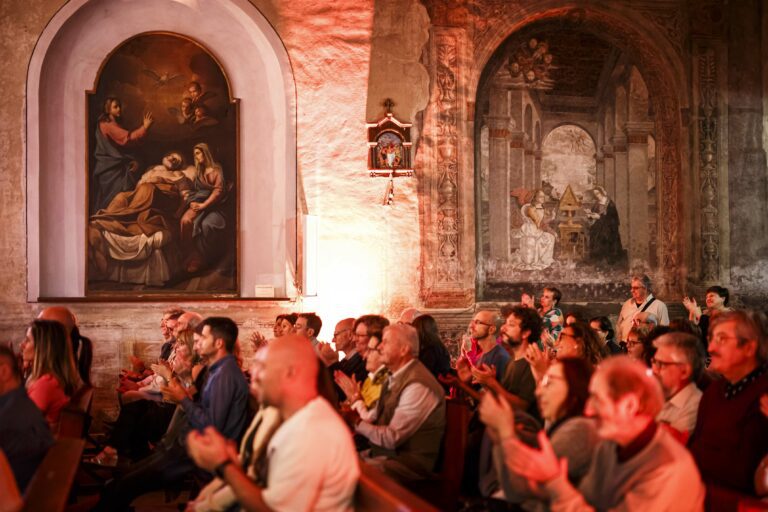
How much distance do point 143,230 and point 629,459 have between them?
10.4 meters

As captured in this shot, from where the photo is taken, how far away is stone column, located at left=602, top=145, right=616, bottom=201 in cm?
1440

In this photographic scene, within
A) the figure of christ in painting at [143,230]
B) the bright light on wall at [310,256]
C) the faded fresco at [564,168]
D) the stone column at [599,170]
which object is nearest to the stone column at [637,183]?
the faded fresco at [564,168]

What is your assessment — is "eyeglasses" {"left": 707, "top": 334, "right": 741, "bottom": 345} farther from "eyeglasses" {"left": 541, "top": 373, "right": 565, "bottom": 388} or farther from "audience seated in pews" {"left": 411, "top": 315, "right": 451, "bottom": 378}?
"audience seated in pews" {"left": 411, "top": 315, "right": 451, "bottom": 378}

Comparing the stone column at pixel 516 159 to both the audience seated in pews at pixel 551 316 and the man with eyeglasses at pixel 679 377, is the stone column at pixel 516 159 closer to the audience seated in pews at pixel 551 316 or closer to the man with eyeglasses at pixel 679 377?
the audience seated in pews at pixel 551 316

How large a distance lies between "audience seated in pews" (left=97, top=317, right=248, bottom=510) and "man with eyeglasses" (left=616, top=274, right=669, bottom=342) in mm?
6192

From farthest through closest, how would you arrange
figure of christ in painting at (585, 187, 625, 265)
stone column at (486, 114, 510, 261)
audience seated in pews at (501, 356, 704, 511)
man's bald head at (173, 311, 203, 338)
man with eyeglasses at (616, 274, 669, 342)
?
figure of christ in painting at (585, 187, 625, 265) < stone column at (486, 114, 510, 261) < man with eyeglasses at (616, 274, 669, 342) < man's bald head at (173, 311, 203, 338) < audience seated in pews at (501, 356, 704, 511)

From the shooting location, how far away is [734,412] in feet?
15.7

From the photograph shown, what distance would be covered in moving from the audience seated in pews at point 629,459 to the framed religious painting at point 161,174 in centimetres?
985

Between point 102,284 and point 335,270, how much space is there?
3231 millimetres

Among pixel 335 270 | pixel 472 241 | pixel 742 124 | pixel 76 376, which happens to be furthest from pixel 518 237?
pixel 76 376

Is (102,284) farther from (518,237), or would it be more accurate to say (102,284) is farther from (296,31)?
(518,237)

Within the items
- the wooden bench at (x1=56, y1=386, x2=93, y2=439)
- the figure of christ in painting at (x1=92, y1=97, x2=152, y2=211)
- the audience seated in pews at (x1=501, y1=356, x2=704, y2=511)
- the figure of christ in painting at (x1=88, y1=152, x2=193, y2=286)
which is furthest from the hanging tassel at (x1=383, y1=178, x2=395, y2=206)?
the audience seated in pews at (x1=501, y1=356, x2=704, y2=511)

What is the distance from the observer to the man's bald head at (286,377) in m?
3.87

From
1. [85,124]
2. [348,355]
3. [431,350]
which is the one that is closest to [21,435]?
[431,350]
